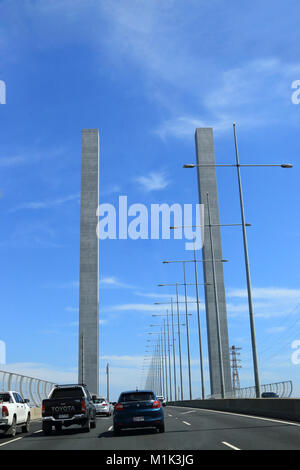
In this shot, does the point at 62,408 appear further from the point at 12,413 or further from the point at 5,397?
the point at 5,397

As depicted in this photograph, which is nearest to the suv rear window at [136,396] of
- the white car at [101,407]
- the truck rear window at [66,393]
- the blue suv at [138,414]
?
the blue suv at [138,414]

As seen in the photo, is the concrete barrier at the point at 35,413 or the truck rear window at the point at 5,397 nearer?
the truck rear window at the point at 5,397

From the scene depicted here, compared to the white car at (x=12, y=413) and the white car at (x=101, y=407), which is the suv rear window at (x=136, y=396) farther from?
the white car at (x=101, y=407)

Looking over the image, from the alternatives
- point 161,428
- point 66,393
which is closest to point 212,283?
point 66,393

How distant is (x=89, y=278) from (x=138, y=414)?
51802 millimetres

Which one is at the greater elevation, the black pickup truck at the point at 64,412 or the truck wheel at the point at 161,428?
the black pickup truck at the point at 64,412

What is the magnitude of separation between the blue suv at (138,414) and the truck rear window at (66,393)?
10.8 ft

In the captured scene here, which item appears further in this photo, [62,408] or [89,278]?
[89,278]

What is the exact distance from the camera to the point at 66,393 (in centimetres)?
2050

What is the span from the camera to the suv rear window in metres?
17.6

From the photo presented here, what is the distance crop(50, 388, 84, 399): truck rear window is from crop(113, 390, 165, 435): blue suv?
330cm

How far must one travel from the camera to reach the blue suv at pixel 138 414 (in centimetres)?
1688

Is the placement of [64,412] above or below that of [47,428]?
above
